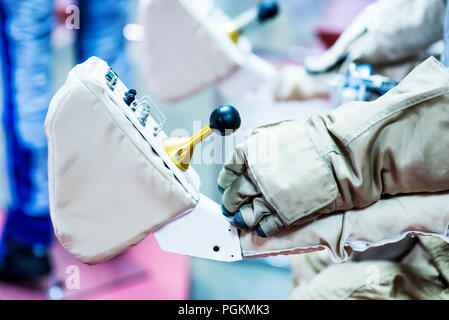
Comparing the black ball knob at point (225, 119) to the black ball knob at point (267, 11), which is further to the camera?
the black ball knob at point (267, 11)

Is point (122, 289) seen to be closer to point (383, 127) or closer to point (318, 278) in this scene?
point (318, 278)

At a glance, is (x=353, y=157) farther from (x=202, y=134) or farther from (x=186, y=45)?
(x=186, y=45)

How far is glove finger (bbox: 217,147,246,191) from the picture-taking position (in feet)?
1.99

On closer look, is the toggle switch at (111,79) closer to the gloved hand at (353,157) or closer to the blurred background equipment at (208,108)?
the gloved hand at (353,157)

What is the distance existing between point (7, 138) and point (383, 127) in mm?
938

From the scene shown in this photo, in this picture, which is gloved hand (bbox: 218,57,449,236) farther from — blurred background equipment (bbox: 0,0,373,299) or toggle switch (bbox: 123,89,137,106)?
blurred background equipment (bbox: 0,0,373,299)

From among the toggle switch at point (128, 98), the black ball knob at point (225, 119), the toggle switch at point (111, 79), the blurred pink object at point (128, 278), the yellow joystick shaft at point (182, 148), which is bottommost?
the blurred pink object at point (128, 278)

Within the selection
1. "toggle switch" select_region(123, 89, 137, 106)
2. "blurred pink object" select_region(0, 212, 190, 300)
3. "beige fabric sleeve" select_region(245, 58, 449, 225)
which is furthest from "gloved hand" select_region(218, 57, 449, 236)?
"blurred pink object" select_region(0, 212, 190, 300)

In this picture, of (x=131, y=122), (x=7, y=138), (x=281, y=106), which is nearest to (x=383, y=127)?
(x=131, y=122)

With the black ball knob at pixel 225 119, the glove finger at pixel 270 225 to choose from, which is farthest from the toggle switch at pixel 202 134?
the glove finger at pixel 270 225

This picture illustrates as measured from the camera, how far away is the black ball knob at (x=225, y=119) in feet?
1.79

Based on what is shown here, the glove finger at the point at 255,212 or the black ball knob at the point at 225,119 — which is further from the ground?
the black ball knob at the point at 225,119

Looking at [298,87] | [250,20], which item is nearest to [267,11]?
[250,20]

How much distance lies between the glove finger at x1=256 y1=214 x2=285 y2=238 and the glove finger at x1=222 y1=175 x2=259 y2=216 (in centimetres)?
3
